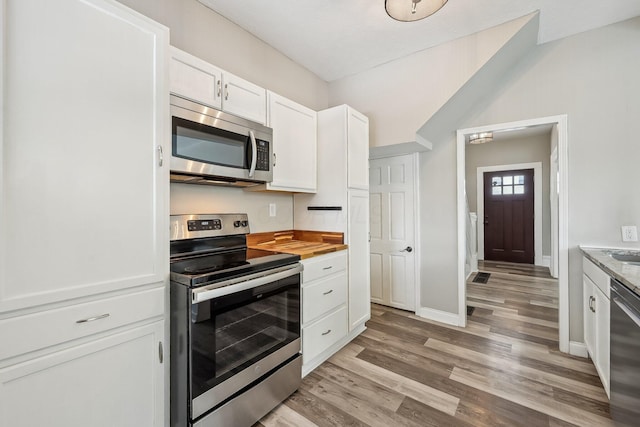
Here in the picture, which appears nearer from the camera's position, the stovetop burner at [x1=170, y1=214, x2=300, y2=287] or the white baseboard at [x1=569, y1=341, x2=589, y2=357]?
the stovetop burner at [x1=170, y1=214, x2=300, y2=287]

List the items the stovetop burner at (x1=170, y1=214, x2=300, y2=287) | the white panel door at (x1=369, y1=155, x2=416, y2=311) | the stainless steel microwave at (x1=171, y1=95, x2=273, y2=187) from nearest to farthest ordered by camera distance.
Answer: the stovetop burner at (x1=170, y1=214, x2=300, y2=287) < the stainless steel microwave at (x1=171, y1=95, x2=273, y2=187) < the white panel door at (x1=369, y1=155, x2=416, y2=311)

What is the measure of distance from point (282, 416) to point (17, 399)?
1253mm

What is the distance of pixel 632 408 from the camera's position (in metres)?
1.23

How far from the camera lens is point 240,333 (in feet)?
5.19

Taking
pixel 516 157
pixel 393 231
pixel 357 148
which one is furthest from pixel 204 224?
pixel 516 157

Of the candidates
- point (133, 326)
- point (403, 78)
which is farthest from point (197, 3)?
point (133, 326)

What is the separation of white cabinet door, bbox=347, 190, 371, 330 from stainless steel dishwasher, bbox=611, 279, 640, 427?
5.57ft

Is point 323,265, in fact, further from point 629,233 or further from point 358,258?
point 629,233

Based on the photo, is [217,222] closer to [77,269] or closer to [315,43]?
[77,269]

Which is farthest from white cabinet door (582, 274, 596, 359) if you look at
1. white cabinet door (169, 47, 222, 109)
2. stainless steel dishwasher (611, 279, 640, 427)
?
white cabinet door (169, 47, 222, 109)

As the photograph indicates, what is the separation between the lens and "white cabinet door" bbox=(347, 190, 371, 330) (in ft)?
8.60

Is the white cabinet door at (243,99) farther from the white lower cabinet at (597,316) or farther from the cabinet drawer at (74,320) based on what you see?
the white lower cabinet at (597,316)

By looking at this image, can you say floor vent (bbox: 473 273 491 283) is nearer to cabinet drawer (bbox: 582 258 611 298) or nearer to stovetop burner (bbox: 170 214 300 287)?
cabinet drawer (bbox: 582 258 611 298)

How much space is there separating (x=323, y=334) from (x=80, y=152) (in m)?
1.94
